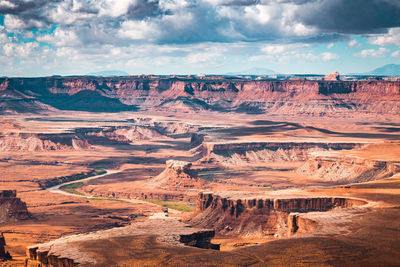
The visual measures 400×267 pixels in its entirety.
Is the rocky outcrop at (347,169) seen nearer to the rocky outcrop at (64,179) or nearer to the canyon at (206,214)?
the canyon at (206,214)

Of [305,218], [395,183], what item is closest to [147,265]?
[305,218]

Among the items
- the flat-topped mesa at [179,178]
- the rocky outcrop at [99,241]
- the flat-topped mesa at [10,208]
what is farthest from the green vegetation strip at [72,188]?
the rocky outcrop at [99,241]

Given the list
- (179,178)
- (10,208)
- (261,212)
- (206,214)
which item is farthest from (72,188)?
(261,212)

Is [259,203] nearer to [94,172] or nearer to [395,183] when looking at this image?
[395,183]

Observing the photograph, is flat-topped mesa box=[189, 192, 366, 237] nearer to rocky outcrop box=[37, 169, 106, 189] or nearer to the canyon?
the canyon

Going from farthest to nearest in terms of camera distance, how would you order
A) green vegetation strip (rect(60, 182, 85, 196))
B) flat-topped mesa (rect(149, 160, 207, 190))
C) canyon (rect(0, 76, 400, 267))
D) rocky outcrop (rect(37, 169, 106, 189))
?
rocky outcrop (rect(37, 169, 106, 189)), green vegetation strip (rect(60, 182, 85, 196)), flat-topped mesa (rect(149, 160, 207, 190)), canyon (rect(0, 76, 400, 267))

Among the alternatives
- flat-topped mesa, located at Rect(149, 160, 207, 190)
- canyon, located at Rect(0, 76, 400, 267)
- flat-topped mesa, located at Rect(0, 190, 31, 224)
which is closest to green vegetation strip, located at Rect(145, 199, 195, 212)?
canyon, located at Rect(0, 76, 400, 267)
